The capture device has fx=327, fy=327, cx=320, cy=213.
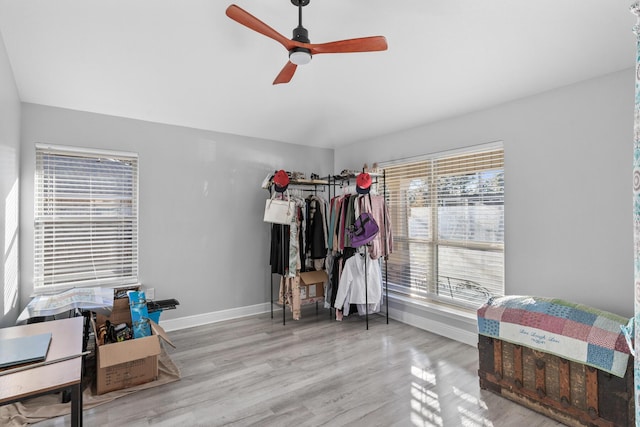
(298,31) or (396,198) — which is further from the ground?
(298,31)

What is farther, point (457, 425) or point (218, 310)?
point (218, 310)

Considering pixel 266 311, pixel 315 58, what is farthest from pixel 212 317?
pixel 315 58

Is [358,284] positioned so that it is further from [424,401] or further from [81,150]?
[81,150]

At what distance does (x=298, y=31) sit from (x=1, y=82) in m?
2.02

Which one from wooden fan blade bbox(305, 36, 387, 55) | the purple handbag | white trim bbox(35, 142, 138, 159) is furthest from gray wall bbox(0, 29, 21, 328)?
the purple handbag

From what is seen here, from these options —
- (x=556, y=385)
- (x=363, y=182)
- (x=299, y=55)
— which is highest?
(x=299, y=55)

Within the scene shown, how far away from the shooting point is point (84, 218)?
130 inches

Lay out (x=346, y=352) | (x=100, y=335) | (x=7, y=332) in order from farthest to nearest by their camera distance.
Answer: (x=346, y=352), (x=100, y=335), (x=7, y=332)

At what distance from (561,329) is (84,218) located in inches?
164

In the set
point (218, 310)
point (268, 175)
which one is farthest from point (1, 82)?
point (218, 310)

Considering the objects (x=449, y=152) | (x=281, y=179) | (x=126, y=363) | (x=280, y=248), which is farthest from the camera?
(x=280, y=248)

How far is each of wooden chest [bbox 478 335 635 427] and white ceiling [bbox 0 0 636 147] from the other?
81.0 inches

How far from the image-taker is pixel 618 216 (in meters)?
2.40

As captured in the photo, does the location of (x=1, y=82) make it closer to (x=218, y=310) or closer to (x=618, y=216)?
(x=218, y=310)
